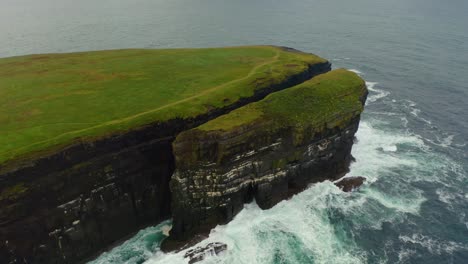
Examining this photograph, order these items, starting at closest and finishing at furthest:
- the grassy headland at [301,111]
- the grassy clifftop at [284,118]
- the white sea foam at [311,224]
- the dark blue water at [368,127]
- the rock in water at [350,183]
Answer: the white sea foam at [311,224] → the grassy clifftop at [284,118] → the dark blue water at [368,127] → the grassy headland at [301,111] → the rock in water at [350,183]

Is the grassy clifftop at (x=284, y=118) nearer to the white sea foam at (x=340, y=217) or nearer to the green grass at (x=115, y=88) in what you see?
the green grass at (x=115, y=88)

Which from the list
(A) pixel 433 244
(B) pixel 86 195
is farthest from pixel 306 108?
(B) pixel 86 195

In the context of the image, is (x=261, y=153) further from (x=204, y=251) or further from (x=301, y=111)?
(x=204, y=251)

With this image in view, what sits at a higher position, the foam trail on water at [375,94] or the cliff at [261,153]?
the cliff at [261,153]

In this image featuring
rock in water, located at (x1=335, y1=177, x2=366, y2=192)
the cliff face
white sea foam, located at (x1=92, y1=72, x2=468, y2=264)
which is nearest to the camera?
the cliff face

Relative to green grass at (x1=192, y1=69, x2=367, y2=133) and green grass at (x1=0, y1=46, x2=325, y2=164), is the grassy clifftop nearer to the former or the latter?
green grass at (x1=192, y1=69, x2=367, y2=133)

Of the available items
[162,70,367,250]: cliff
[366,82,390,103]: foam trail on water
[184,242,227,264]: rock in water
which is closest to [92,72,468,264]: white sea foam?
[184,242,227,264]: rock in water

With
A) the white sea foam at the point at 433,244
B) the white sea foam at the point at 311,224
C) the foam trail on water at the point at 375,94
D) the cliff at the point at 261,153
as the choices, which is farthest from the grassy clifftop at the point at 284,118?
the foam trail on water at the point at 375,94

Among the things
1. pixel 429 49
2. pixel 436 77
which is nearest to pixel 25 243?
pixel 436 77
